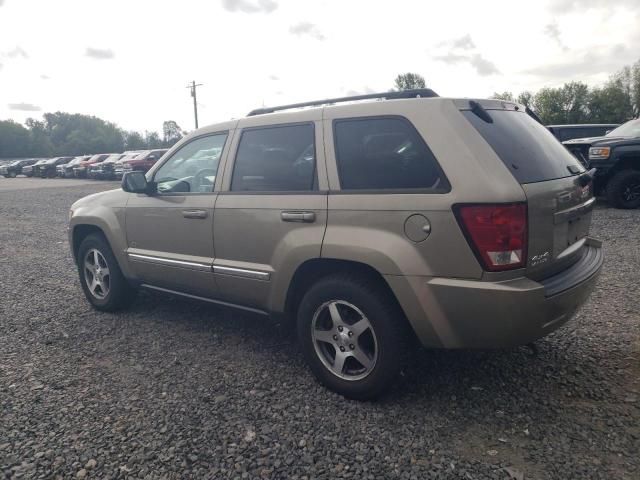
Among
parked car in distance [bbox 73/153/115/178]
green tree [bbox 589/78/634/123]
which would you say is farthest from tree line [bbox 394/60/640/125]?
parked car in distance [bbox 73/153/115/178]

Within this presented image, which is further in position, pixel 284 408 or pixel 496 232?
pixel 284 408

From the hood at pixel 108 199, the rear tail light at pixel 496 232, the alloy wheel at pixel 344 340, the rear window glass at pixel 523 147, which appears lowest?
the alloy wheel at pixel 344 340

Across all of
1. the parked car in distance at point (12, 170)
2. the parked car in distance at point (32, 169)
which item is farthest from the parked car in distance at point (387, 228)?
the parked car in distance at point (12, 170)

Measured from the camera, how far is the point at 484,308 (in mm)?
2451

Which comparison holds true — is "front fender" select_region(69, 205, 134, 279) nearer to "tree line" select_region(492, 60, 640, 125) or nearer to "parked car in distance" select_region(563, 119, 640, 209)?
"parked car in distance" select_region(563, 119, 640, 209)

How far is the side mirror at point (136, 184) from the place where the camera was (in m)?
3.98

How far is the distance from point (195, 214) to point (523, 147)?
2.31 m

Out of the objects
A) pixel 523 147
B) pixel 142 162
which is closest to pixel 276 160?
pixel 523 147

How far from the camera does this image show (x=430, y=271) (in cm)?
255

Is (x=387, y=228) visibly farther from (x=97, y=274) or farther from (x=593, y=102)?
(x=593, y=102)

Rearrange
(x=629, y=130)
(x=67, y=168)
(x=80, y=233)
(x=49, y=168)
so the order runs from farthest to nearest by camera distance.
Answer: (x=49, y=168), (x=67, y=168), (x=629, y=130), (x=80, y=233)

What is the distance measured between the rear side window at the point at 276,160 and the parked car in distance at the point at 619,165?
740cm

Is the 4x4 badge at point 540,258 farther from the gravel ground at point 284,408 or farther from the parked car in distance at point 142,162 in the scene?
the parked car in distance at point 142,162

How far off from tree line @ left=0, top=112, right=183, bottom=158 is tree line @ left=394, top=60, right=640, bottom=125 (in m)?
57.7
